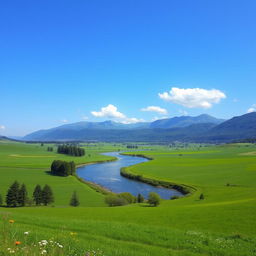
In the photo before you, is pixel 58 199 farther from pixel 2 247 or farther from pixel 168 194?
pixel 2 247

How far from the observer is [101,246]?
827 centimetres

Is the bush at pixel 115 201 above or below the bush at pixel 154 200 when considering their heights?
below

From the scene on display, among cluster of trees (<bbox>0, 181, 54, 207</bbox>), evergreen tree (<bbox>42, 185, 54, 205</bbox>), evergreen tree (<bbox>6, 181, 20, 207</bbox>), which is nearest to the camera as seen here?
evergreen tree (<bbox>6, 181, 20, 207</bbox>)

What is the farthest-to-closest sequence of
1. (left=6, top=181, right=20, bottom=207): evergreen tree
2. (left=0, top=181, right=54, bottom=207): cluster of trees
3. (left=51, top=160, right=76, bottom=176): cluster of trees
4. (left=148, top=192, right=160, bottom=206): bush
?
(left=51, top=160, right=76, bottom=176): cluster of trees
(left=0, top=181, right=54, bottom=207): cluster of trees
(left=6, top=181, right=20, bottom=207): evergreen tree
(left=148, top=192, right=160, bottom=206): bush

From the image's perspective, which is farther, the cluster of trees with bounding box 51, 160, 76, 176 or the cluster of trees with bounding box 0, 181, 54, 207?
the cluster of trees with bounding box 51, 160, 76, 176

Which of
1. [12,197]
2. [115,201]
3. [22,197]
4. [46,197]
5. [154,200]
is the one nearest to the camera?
[154,200]

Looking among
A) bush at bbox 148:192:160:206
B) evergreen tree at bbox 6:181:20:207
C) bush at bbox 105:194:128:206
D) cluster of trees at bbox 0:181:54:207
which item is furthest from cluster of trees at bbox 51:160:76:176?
bush at bbox 148:192:160:206

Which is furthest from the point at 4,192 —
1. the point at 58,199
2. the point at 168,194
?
the point at 168,194

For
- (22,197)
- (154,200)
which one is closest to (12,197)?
(22,197)

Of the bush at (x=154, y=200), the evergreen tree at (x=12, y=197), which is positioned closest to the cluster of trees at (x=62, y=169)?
the evergreen tree at (x=12, y=197)

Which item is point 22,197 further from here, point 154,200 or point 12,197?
point 154,200

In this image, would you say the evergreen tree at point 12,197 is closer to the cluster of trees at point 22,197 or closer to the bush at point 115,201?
the cluster of trees at point 22,197

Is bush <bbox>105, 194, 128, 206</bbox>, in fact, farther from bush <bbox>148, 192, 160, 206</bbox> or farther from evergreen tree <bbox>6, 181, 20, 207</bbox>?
evergreen tree <bbox>6, 181, 20, 207</bbox>

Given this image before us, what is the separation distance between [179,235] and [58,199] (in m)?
47.7
